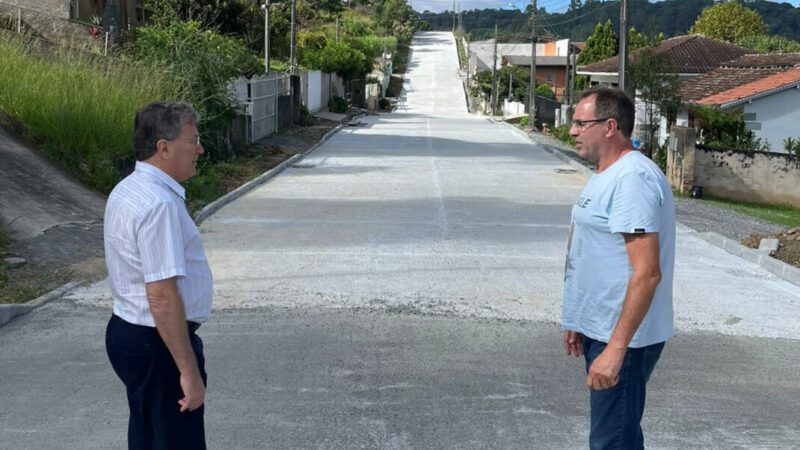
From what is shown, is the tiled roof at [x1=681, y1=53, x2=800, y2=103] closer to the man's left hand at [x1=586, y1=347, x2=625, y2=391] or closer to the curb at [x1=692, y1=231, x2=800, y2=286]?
the curb at [x1=692, y1=231, x2=800, y2=286]

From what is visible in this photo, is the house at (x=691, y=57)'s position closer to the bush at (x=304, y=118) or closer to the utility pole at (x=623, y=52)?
the bush at (x=304, y=118)

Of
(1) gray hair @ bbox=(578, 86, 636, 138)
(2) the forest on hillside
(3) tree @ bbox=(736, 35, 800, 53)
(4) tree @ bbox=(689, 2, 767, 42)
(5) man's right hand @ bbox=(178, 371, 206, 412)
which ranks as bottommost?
(5) man's right hand @ bbox=(178, 371, 206, 412)

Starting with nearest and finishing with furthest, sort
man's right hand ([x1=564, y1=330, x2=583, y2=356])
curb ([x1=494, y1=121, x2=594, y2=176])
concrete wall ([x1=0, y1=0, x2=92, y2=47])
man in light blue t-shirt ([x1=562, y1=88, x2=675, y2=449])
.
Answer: man in light blue t-shirt ([x1=562, y1=88, x2=675, y2=449]), man's right hand ([x1=564, y1=330, x2=583, y2=356]), curb ([x1=494, y1=121, x2=594, y2=176]), concrete wall ([x1=0, y1=0, x2=92, y2=47])

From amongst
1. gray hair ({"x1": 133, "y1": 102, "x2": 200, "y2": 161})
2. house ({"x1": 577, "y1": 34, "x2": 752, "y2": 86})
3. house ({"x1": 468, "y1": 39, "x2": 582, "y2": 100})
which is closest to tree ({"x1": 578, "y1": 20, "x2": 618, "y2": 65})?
house ({"x1": 468, "y1": 39, "x2": 582, "y2": 100})

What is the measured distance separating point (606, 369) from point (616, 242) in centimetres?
47

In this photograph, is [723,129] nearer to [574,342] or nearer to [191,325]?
[574,342]

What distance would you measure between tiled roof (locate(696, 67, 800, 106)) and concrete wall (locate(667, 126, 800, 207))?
475 centimetres

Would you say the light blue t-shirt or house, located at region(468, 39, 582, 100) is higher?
house, located at region(468, 39, 582, 100)

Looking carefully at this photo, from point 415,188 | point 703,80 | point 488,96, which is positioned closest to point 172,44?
point 415,188

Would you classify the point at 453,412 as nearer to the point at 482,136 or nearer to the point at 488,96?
the point at 482,136

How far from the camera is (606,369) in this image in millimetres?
3756

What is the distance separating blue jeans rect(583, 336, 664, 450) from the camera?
12.7 feet

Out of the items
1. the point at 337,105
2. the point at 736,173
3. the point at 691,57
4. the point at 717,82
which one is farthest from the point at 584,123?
the point at 337,105

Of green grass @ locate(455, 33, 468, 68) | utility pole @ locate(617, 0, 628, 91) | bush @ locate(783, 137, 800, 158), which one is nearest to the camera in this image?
utility pole @ locate(617, 0, 628, 91)
